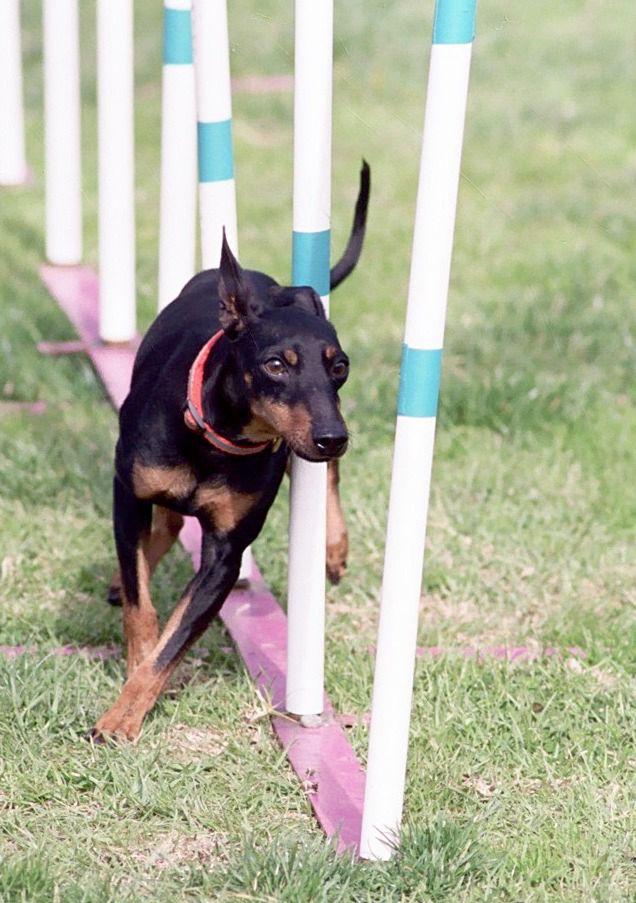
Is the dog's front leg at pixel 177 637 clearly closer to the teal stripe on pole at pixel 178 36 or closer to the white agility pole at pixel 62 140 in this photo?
the teal stripe on pole at pixel 178 36

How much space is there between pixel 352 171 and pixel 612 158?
1450 mm

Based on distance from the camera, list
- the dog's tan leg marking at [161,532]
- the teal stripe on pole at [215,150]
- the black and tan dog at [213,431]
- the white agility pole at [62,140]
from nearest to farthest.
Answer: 1. the black and tan dog at [213,431]
2. the teal stripe on pole at [215,150]
3. the dog's tan leg marking at [161,532]
4. the white agility pole at [62,140]

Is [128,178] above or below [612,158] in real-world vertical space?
above

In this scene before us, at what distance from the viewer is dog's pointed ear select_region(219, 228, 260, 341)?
317 centimetres

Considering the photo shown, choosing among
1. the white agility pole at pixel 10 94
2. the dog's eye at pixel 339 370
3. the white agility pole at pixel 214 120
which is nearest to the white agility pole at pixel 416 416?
the dog's eye at pixel 339 370

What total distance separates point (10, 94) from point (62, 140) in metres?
1.12

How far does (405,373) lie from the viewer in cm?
282

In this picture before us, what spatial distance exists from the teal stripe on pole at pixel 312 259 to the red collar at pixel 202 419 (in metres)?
0.22

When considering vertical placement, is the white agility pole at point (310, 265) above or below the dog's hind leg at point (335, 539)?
above

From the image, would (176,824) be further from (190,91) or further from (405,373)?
(190,91)

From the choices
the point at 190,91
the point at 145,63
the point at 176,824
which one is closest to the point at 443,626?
the point at 176,824

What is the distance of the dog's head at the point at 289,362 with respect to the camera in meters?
3.01

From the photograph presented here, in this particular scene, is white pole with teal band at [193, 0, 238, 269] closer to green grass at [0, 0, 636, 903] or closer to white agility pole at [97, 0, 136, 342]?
green grass at [0, 0, 636, 903]

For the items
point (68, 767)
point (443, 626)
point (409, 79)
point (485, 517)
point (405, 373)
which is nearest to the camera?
point (405, 373)
